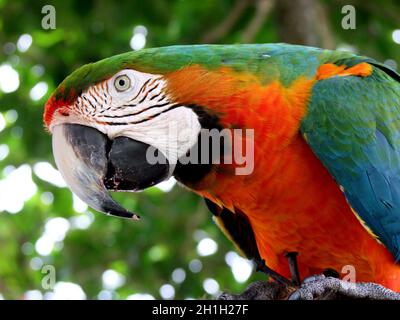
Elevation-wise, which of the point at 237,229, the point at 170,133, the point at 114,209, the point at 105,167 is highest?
the point at 170,133

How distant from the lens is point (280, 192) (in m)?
2.42

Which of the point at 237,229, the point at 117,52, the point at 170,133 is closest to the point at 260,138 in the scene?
the point at 170,133

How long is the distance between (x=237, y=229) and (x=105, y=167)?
2.79ft

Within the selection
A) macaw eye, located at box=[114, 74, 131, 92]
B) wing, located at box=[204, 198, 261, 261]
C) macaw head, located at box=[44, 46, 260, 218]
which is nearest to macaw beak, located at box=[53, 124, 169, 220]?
macaw head, located at box=[44, 46, 260, 218]

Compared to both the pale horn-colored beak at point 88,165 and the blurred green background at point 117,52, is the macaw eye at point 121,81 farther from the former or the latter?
the blurred green background at point 117,52

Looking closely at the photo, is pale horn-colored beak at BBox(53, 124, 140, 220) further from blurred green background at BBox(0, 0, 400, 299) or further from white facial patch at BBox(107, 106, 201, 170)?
blurred green background at BBox(0, 0, 400, 299)

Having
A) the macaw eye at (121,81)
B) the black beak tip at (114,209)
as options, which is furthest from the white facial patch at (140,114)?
the black beak tip at (114,209)

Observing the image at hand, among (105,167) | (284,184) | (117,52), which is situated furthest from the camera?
(117,52)

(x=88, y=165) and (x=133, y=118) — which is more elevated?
(x=133, y=118)

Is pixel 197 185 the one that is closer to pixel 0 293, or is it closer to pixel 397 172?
pixel 397 172

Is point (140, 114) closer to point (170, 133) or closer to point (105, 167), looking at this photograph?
point (170, 133)

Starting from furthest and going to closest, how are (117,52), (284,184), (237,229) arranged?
(117,52) → (237,229) → (284,184)

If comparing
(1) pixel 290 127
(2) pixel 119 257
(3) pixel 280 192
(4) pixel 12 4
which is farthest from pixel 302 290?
(2) pixel 119 257

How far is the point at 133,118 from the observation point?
235 cm
